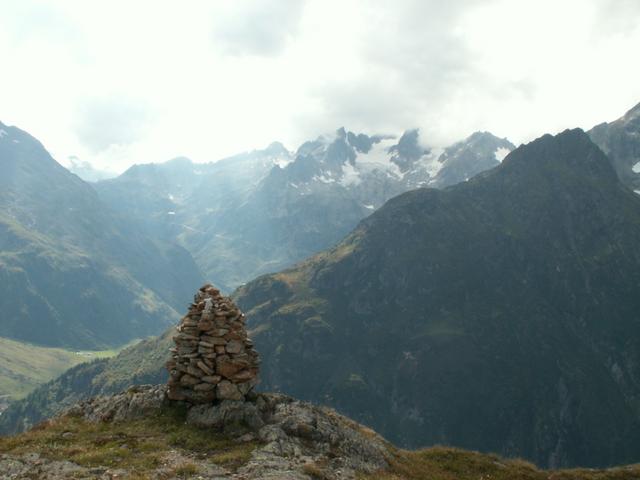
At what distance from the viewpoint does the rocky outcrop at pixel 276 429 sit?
27.2 meters

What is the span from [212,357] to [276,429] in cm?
724

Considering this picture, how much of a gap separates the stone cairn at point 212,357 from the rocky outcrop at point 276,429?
97 centimetres

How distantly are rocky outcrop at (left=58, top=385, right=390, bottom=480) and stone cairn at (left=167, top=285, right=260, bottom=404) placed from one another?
97cm

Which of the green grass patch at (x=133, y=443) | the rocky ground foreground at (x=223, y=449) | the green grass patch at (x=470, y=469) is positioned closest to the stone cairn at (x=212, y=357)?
the rocky ground foreground at (x=223, y=449)

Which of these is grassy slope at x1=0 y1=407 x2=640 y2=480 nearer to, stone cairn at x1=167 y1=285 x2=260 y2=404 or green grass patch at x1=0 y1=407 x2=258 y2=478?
green grass patch at x1=0 y1=407 x2=258 y2=478

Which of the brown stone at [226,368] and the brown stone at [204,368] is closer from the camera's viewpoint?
the brown stone at [204,368]

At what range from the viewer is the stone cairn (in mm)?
35094

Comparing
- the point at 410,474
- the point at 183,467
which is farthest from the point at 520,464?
the point at 183,467

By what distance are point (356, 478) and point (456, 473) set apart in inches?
408

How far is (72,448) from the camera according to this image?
2838cm

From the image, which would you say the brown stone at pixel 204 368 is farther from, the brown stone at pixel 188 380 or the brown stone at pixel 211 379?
the brown stone at pixel 188 380

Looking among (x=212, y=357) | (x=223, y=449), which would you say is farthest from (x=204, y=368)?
(x=223, y=449)

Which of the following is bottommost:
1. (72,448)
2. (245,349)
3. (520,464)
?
(520,464)

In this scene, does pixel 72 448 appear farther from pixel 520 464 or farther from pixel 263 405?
pixel 520 464
